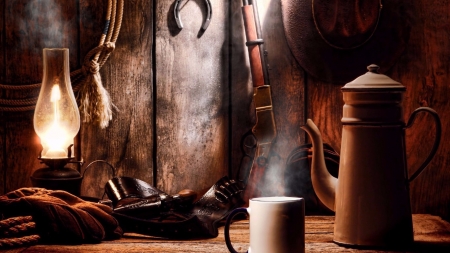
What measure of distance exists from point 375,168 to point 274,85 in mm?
689

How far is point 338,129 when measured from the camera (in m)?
2.03

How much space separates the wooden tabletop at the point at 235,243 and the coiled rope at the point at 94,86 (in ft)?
1.48

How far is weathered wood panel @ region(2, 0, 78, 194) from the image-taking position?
1.96 m

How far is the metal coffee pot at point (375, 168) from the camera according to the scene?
1.37 m

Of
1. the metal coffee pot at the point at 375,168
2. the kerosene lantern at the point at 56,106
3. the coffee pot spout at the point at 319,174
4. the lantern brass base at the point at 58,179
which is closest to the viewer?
the metal coffee pot at the point at 375,168

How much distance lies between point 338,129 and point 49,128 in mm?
792

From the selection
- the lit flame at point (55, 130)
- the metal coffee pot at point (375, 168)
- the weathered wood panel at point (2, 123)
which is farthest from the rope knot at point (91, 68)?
the metal coffee pot at point (375, 168)

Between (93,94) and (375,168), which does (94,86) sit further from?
(375,168)

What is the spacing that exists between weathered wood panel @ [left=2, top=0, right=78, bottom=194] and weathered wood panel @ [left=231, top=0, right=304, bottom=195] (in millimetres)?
453

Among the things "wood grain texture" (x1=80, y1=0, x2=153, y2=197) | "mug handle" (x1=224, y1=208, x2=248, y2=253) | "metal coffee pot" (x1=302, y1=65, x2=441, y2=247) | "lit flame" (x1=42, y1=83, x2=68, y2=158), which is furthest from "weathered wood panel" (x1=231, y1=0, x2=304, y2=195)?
"mug handle" (x1=224, y1=208, x2=248, y2=253)

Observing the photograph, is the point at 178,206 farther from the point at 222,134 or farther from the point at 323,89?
the point at 323,89

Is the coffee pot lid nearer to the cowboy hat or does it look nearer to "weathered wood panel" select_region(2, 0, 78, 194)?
the cowboy hat

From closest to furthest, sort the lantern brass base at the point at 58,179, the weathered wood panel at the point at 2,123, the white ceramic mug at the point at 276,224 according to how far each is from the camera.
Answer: the white ceramic mug at the point at 276,224
the lantern brass base at the point at 58,179
the weathered wood panel at the point at 2,123

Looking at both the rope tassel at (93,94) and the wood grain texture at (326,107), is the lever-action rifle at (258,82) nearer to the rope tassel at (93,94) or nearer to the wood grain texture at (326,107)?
the wood grain texture at (326,107)
